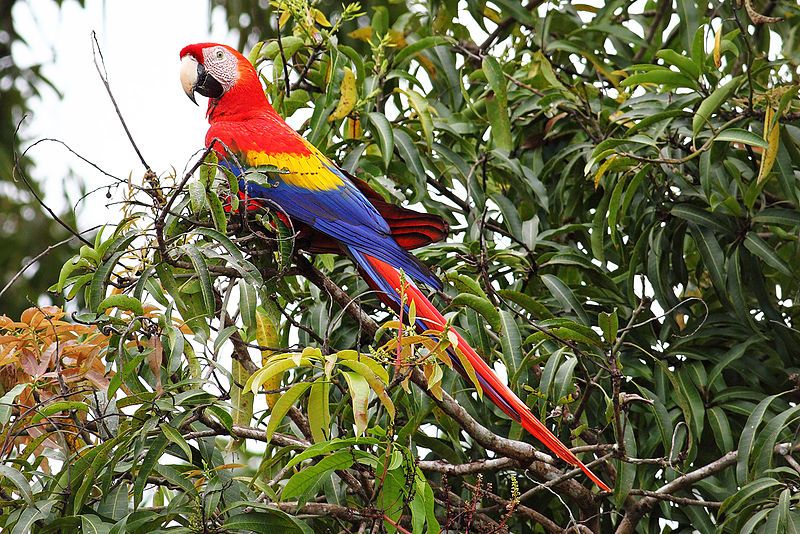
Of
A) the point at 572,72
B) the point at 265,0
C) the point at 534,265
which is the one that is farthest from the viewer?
the point at 265,0

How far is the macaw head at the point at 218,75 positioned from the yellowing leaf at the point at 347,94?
348mm

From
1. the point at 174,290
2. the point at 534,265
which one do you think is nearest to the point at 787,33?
the point at 534,265

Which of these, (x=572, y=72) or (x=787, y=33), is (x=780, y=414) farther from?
(x=787, y=33)

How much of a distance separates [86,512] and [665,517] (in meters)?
1.26

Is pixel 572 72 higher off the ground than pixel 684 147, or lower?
higher

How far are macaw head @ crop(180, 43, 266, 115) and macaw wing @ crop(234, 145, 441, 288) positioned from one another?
1.12 feet

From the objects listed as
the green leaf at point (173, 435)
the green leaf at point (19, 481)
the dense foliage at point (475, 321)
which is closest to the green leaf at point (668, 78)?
the dense foliage at point (475, 321)

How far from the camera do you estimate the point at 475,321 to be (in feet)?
7.11

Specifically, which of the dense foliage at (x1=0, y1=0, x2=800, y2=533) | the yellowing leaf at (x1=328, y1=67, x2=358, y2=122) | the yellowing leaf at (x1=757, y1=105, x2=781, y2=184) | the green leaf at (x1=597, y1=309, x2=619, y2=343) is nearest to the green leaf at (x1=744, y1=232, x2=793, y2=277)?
the dense foliage at (x1=0, y1=0, x2=800, y2=533)

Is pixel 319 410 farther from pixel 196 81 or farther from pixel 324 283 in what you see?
pixel 196 81

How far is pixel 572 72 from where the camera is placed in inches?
120

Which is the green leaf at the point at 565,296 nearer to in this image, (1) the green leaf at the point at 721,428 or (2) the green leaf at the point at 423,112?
(1) the green leaf at the point at 721,428

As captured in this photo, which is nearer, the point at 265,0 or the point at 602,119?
the point at 602,119

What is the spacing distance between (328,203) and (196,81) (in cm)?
76
